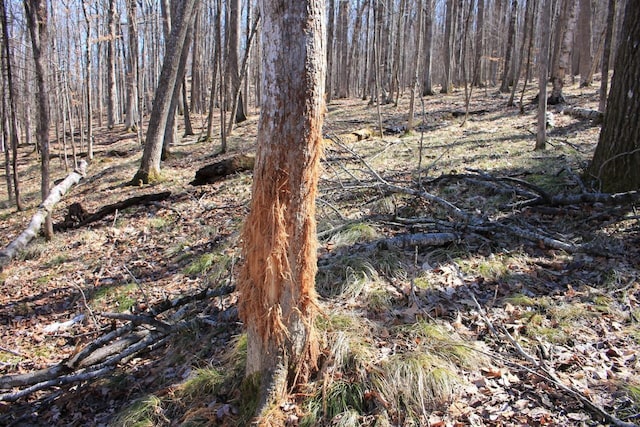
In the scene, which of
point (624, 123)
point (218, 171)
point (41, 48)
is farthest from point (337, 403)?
point (41, 48)

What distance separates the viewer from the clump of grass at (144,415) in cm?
325

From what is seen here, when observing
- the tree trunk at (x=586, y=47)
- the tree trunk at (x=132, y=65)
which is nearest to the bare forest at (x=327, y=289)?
the tree trunk at (x=132, y=65)

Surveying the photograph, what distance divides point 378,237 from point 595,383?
276 cm

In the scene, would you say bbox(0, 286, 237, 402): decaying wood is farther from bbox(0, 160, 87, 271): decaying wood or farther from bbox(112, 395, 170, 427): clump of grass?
bbox(0, 160, 87, 271): decaying wood

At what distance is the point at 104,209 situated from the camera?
863 cm

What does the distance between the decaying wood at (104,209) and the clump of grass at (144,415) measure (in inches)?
236

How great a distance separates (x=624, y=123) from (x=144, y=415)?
605 cm

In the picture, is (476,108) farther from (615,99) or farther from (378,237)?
(378,237)

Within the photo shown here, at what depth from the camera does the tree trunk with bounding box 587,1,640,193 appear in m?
5.09

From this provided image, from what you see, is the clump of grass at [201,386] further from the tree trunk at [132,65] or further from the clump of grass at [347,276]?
the tree trunk at [132,65]

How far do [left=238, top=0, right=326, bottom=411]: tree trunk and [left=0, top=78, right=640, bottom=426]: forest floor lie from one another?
313mm

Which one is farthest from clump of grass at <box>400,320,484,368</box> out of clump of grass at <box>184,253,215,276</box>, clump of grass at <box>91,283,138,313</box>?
clump of grass at <box>91,283,138,313</box>

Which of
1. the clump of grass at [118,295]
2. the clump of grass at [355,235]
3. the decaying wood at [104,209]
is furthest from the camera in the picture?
the decaying wood at [104,209]

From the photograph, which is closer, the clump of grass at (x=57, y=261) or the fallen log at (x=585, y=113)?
the clump of grass at (x=57, y=261)
